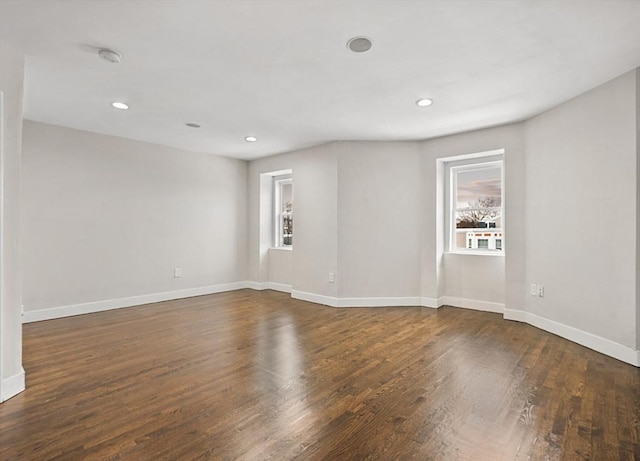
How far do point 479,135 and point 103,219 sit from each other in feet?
17.8

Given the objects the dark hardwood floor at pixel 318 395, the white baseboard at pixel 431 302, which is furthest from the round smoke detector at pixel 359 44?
the white baseboard at pixel 431 302

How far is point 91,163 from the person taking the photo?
4793 mm

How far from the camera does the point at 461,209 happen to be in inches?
206

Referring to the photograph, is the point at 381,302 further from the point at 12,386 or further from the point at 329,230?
the point at 12,386

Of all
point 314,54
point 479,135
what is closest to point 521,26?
point 314,54

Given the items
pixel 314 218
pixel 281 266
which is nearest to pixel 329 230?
pixel 314 218

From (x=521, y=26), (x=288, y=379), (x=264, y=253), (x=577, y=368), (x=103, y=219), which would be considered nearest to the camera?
(x=521, y=26)

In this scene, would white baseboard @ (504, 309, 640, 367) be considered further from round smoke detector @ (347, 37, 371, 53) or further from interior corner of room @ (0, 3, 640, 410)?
round smoke detector @ (347, 37, 371, 53)

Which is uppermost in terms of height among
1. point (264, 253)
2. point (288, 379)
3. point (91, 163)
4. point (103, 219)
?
point (91, 163)

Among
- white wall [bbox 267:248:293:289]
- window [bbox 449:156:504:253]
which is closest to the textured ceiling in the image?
Result: window [bbox 449:156:504:253]

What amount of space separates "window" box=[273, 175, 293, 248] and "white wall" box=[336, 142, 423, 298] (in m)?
1.89

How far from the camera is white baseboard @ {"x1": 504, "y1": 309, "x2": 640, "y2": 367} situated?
9.75ft

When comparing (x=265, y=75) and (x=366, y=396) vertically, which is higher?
(x=265, y=75)

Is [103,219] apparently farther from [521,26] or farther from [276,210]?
[521,26]
